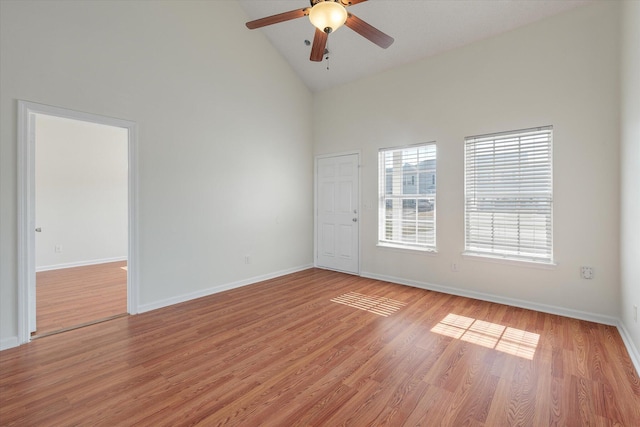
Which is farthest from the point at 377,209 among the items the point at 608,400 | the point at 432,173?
the point at 608,400

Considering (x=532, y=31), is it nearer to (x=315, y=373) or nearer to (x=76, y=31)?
(x=315, y=373)

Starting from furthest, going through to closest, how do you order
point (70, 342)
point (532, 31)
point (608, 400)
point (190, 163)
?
point (190, 163), point (532, 31), point (70, 342), point (608, 400)

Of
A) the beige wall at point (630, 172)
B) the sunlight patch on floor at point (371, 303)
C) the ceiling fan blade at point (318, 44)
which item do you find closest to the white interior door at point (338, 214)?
the sunlight patch on floor at point (371, 303)

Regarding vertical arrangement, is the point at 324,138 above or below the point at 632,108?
above

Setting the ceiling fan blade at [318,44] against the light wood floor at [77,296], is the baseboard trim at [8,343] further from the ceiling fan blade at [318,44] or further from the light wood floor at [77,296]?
the ceiling fan blade at [318,44]

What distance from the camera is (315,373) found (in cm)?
229

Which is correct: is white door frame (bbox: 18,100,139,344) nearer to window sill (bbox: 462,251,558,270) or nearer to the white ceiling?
the white ceiling

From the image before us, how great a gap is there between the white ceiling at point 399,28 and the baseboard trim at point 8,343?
4.84 meters

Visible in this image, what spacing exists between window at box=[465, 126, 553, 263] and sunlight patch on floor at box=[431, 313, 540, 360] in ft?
3.53

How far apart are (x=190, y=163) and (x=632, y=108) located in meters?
4.59

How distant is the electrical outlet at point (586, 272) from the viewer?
3.25 metres

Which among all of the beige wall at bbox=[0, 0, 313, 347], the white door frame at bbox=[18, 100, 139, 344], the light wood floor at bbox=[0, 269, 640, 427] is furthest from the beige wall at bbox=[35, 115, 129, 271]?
the light wood floor at bbox=[0, 269, 640, 427]

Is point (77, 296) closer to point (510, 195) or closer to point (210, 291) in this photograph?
point (210, 291)

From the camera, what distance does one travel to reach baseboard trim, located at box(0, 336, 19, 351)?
8.71 ft
